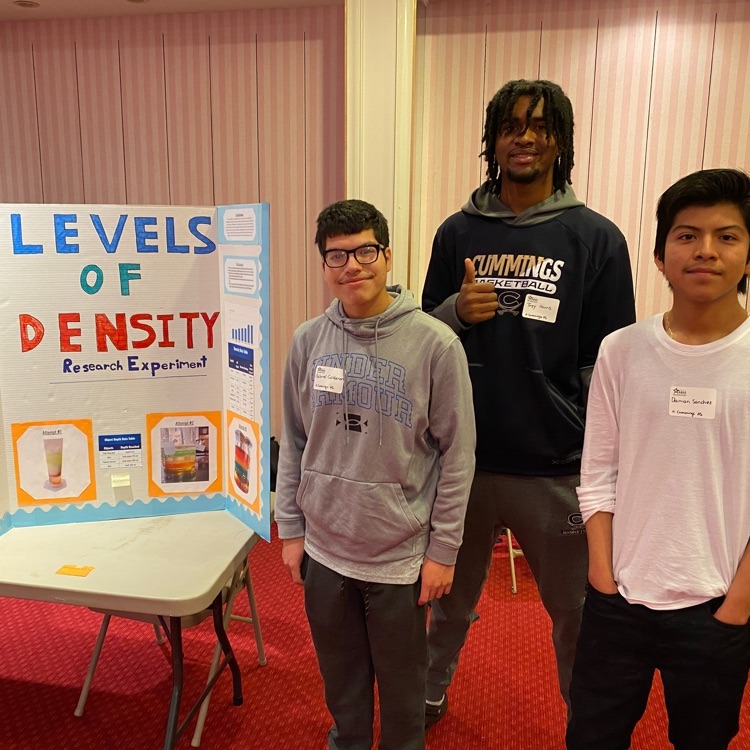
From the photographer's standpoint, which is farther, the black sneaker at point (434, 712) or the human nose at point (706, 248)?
the black sneaker at point (434, 712)

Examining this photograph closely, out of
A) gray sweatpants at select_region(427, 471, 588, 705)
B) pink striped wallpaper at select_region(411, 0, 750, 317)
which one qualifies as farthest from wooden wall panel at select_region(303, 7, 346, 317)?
gray sweatpants at select_region(427, 471, 588, 705)

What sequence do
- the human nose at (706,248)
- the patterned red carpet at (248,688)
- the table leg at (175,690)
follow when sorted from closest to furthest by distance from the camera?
1. the human nose at (706,248)
2. the table leg at (175,690)
3. the patterned red carpet at (248,688)

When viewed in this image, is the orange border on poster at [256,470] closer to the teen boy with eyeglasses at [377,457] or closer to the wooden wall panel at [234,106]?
the teen boy with eyeglasses at [377,457]

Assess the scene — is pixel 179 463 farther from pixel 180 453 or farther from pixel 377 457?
pixel 377 457

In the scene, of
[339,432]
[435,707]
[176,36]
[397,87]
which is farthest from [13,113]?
[435,707]

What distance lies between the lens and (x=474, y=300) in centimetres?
157

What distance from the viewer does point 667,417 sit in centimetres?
120

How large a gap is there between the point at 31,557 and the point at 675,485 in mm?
1565

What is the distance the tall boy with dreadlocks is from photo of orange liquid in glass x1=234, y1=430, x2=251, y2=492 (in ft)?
2.04

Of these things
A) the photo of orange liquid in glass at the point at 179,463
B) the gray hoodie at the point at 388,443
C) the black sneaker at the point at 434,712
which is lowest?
the black sneaker at the point at 434,712

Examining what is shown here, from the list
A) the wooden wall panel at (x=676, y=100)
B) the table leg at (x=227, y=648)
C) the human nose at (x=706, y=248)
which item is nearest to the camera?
the human nose at (x=706, y=248)

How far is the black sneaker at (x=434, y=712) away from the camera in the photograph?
1982mm

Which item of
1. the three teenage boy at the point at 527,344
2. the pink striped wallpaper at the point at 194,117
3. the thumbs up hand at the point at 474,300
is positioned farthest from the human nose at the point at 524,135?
the pink striped wallpaper at the point at 194,117

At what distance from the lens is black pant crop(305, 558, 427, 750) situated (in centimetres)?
147
